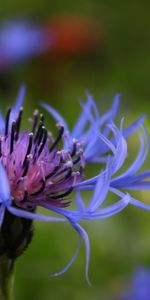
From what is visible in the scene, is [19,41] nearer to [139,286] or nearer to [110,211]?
[139,286]

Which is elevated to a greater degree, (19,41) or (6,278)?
(6,278)

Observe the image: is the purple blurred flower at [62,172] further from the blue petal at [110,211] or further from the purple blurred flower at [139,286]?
the purple blurred flower at [139,286]

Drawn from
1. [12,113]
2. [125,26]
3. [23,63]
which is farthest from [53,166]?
[125,26]

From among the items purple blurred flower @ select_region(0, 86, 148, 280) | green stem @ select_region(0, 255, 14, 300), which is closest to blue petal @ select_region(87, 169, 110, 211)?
purple blurred flower @ select_region(0, 86, 148, 280)

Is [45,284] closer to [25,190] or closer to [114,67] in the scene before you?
[25,190]

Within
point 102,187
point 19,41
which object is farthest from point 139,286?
point 19,41
